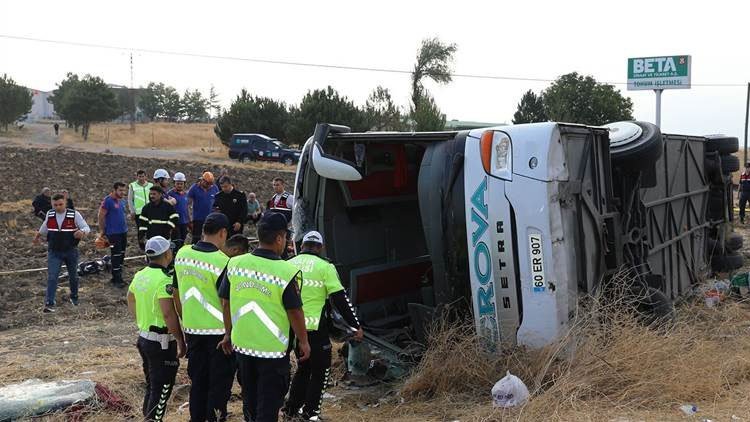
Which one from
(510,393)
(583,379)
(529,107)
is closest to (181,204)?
(510,393)

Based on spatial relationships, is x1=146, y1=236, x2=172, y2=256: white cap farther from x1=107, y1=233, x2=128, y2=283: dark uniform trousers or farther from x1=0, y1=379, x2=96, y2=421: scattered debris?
x1=107, y1=233, x2=128, y2=283: dark uniform trousers

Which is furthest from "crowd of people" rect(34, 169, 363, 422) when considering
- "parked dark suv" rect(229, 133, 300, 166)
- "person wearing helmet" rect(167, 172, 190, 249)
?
"parked dark suv" rect(229, 133, 300, 166)

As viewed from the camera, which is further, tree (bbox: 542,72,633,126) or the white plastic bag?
tree (bbox: 542,72,633,126)

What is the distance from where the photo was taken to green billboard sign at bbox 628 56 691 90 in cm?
2167

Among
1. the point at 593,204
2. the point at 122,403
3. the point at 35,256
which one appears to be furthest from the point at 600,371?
the point at 35,256

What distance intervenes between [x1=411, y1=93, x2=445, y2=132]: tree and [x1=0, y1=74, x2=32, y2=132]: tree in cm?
2972

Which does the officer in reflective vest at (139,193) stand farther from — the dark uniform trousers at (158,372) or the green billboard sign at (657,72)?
the green billboard sign at (657,72)

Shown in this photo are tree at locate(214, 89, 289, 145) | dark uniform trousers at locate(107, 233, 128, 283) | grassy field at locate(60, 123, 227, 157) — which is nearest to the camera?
dark uniform trousers at locate(107, 233, 128, 283)

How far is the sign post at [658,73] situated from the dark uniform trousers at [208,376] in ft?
62.7

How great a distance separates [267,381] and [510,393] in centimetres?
152

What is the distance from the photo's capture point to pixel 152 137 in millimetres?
60812

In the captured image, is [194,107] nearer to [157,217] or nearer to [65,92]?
[65,92]

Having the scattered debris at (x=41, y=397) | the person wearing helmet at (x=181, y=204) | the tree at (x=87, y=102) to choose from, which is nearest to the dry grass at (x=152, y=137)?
the tree at (x=87, y=102)

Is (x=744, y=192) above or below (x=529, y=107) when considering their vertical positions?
below
